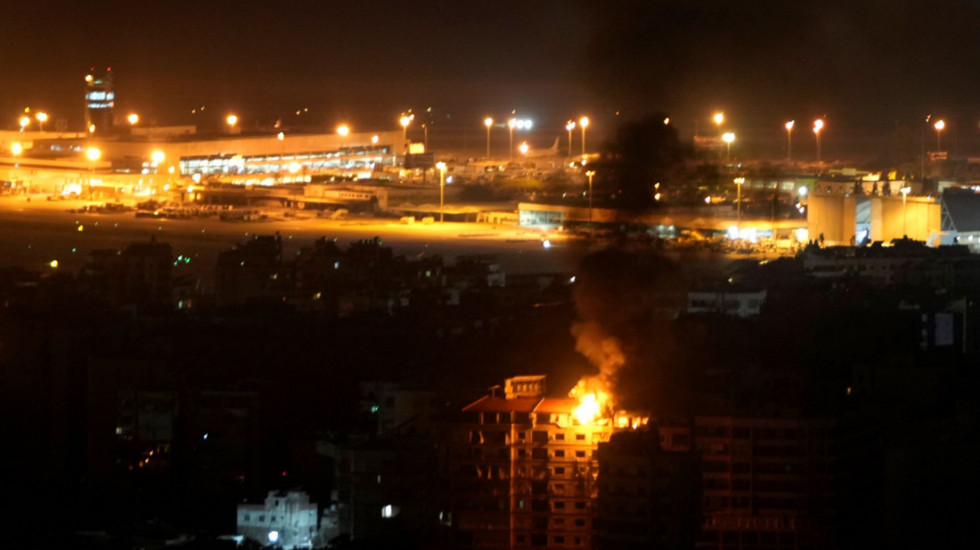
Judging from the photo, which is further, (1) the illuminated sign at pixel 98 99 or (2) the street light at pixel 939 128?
(1) the illuminated sign at pixel 98 99

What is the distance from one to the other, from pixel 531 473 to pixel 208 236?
8.38 m

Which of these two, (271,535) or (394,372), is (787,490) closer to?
(271,535)

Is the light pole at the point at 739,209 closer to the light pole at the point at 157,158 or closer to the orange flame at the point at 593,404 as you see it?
the orange flame at the point at 593,404

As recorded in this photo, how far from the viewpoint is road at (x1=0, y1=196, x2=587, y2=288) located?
13930 mm

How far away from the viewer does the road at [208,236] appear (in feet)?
45.7

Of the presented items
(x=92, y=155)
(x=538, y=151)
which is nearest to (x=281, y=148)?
(x=92, y=155)

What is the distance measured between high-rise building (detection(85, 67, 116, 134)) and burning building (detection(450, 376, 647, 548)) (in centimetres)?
1595

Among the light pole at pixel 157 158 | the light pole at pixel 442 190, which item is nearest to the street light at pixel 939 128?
the light pole at pixel 442 190

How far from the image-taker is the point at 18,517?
859 centimetres

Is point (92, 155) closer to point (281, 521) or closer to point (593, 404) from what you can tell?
point (281, 521)

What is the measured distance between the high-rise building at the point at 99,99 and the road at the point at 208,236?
498 cm

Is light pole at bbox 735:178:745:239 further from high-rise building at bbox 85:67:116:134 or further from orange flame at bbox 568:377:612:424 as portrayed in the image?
high-rise building at bbox 85:67:116:134

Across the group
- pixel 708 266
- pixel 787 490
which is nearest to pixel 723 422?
pixel 787 490

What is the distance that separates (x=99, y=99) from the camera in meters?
23.3
